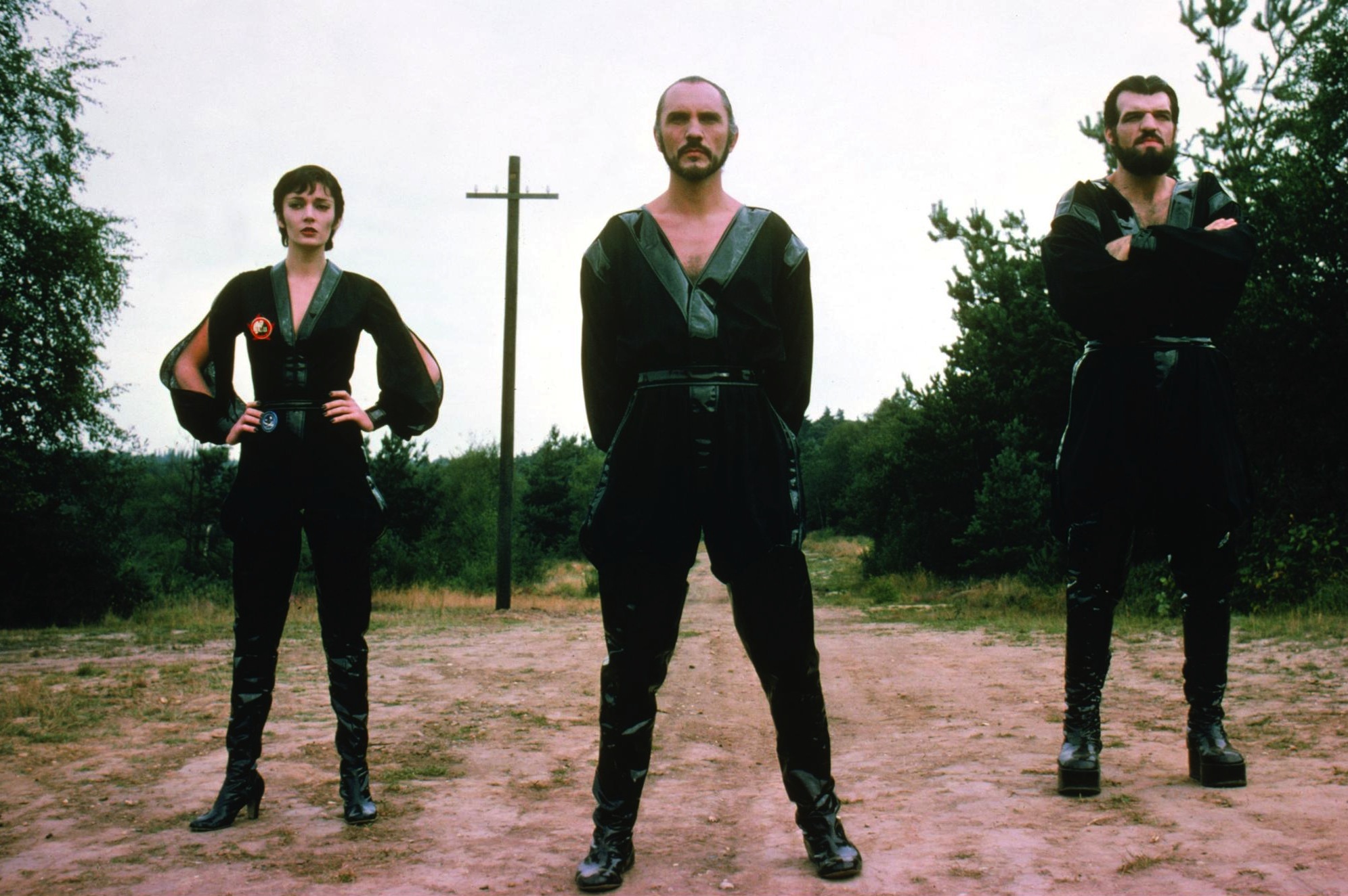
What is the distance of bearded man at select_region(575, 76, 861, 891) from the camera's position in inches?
123

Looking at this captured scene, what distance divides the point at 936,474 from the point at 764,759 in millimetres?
21556

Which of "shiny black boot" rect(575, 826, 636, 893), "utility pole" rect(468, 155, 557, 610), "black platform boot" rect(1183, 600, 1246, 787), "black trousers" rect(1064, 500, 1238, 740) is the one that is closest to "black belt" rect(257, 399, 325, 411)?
"shiny black boot" rect(575, 826, 636, 893)

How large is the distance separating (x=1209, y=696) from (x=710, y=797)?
1.85 m

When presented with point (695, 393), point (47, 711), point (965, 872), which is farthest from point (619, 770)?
point (47, 711)

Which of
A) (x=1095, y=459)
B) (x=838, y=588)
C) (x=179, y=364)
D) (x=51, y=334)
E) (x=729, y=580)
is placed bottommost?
(x=838, y=588)

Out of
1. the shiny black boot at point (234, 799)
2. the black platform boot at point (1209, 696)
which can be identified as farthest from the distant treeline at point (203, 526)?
the black platform boot at point (1209, 696)

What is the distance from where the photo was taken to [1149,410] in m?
3.76

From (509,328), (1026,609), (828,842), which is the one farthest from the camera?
(509,328)

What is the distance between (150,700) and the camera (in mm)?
6863

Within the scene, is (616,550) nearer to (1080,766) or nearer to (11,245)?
(1080,766)

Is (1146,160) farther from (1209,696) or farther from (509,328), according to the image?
(509,328)

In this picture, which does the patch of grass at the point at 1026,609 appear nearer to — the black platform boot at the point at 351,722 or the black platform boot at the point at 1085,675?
the black platform boot at the point at 1085,675

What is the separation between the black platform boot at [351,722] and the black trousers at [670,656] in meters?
1.09

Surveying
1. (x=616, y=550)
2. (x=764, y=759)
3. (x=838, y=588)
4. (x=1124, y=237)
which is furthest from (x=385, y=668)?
(x=838, y=588)
